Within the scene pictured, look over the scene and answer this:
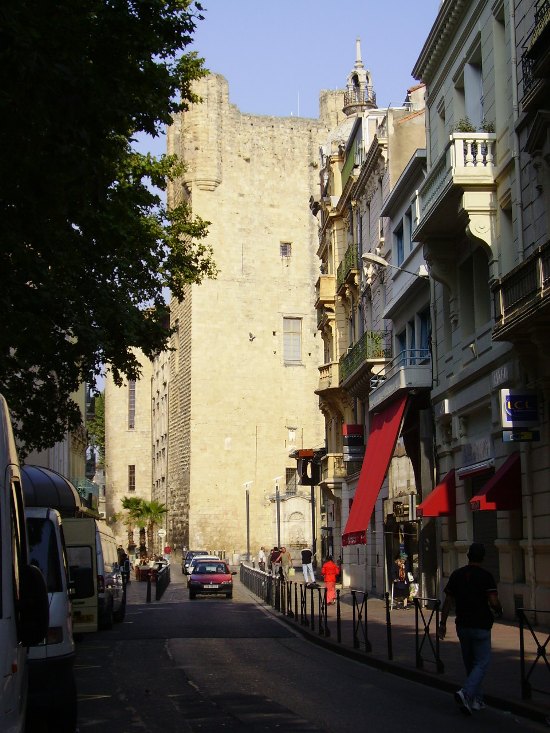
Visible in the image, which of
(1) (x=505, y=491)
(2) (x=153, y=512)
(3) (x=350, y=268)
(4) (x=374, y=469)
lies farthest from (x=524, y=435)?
(2) (x=153, y=512)

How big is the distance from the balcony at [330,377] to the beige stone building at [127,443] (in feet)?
209

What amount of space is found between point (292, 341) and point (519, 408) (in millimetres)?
63196

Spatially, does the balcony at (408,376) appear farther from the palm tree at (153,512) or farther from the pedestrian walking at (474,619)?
the palm tree at (153,512)

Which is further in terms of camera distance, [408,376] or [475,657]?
[408,376]

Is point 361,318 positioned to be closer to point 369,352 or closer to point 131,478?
point 369,352

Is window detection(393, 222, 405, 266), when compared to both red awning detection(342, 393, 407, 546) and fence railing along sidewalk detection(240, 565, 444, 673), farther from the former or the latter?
fence railing along sidewalk detection(240, 565, 444, 673)

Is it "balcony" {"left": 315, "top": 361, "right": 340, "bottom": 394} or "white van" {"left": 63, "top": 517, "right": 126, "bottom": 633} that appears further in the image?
"balcony" {"left": 315, "top": 361, "right": 340, "bottom": 394}

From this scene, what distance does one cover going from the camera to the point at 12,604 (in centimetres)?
636

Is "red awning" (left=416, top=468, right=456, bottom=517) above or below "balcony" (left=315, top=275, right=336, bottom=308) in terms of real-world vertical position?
below

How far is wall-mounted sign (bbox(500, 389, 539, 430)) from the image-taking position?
19719 mm

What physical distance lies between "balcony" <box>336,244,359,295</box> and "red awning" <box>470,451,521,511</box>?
69.9ft

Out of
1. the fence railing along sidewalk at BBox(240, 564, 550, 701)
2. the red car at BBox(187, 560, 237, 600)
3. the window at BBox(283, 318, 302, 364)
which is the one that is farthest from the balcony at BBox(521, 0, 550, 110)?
the window at BBox(283, 318, 302, 364)

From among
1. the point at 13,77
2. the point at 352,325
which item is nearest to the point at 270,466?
the point at 352,325

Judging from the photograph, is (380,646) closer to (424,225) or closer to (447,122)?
(424,225)
